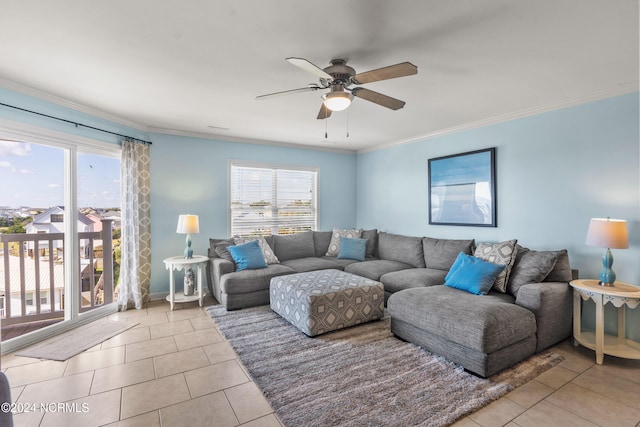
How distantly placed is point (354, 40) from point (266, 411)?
2.59 metres

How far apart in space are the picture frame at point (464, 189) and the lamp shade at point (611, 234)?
51.0 inches

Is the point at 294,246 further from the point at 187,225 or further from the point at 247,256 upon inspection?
the point at 187,225

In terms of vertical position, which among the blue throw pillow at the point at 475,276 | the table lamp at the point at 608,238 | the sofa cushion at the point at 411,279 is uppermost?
the table lamp at the point at 608,238

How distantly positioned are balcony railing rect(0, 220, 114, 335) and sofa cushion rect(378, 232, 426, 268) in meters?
4.20

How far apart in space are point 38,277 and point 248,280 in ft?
7.54

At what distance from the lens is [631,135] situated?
293 centimetres

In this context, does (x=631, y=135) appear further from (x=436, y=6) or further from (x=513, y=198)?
(x=436, y=6)

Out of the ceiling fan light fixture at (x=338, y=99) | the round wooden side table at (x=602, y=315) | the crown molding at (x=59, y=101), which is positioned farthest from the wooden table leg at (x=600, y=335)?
the crown molding at (x=59, y=101)

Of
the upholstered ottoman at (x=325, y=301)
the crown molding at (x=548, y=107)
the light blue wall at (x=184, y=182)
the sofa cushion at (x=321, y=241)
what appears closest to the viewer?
the crown molding at (x=548, y=107)

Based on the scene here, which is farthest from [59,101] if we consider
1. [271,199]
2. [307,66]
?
[271,199]

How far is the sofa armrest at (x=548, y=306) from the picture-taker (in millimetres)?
2721

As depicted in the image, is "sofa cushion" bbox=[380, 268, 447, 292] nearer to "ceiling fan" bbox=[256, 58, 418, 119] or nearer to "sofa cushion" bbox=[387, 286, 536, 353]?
"sofa cushion" bbox=[387, 286, 536, 353]

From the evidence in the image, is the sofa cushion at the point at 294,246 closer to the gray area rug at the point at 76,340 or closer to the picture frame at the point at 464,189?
the picture frame at the point at 464,189

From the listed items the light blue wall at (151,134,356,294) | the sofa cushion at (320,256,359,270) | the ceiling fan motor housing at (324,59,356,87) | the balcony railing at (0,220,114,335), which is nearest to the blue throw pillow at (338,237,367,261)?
the sofa cushion at (320,256,359,270)
